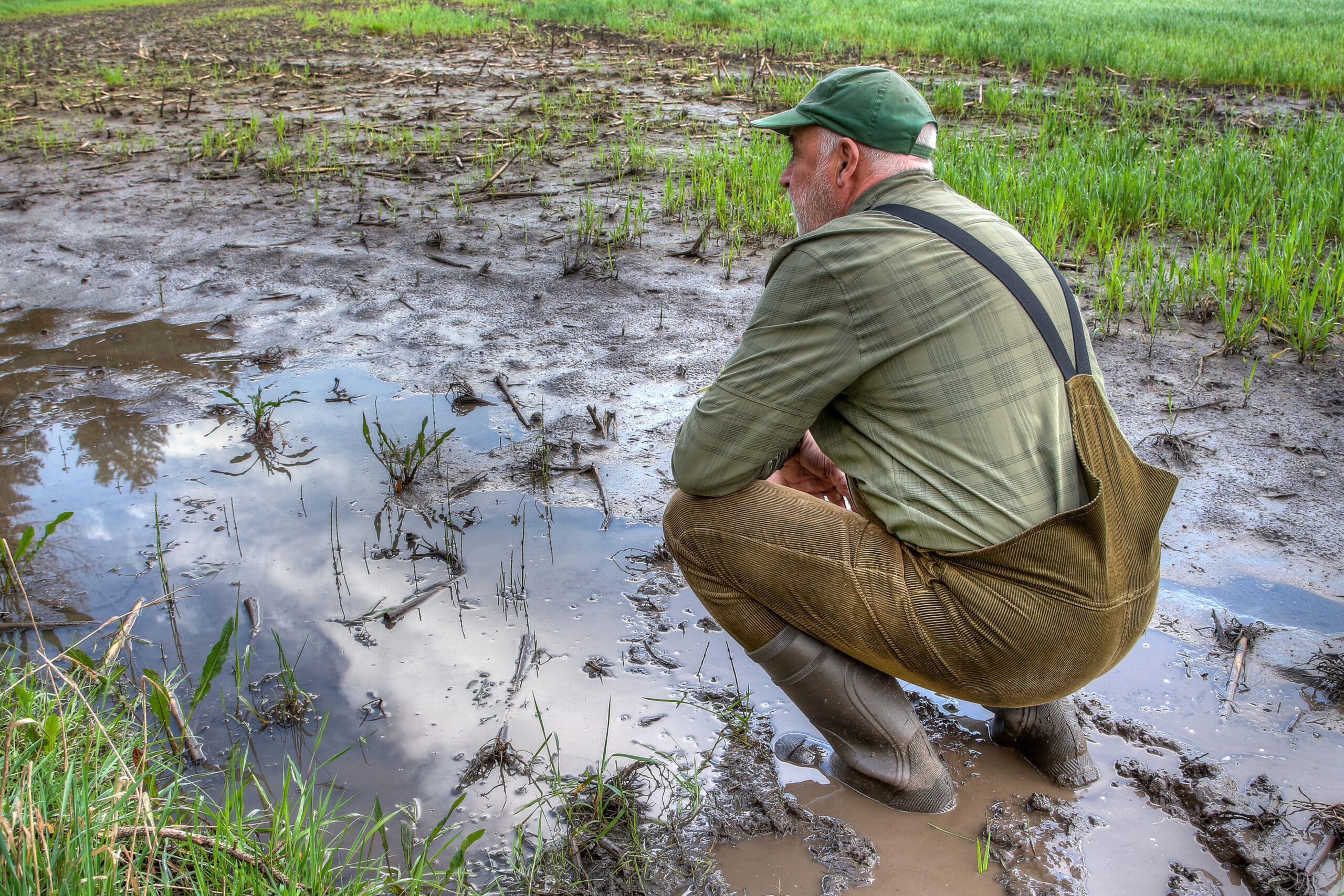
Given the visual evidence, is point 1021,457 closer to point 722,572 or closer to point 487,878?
point 722,572

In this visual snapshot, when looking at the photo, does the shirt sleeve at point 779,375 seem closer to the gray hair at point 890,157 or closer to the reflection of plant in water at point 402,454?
the gray hair at point 890,157

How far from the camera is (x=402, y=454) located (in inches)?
138

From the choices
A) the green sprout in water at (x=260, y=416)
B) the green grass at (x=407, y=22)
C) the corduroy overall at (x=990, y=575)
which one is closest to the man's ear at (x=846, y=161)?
the corduroy overall at (x=990, y=575)

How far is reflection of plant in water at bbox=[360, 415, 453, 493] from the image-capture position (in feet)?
11.0

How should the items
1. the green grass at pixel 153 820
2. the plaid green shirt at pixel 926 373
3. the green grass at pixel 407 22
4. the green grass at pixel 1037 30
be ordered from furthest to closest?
the green grass at pixel 407 22 < the green grass at pixel 1037 30 < the plaid green shirt at pixel 926 373 < the green grass at pixel 153 820

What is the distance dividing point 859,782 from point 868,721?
200 mm

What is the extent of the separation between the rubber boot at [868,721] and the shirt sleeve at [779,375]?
1.55 ft

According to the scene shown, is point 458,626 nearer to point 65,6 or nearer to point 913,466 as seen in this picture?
point 913,466

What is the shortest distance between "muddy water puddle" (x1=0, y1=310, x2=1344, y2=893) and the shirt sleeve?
833mm

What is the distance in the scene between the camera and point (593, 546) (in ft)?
10.3

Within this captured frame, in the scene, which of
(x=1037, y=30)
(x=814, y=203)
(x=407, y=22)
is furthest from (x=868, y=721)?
(x=407, y=22)

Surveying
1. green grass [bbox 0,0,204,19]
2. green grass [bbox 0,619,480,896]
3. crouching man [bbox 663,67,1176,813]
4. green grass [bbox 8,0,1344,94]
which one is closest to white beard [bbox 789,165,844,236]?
crouching man [bbox 663,67,1176,813]

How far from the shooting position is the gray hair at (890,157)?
6.85 ft

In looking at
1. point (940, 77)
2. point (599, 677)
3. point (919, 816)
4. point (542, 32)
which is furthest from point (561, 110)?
point (919, 816)
